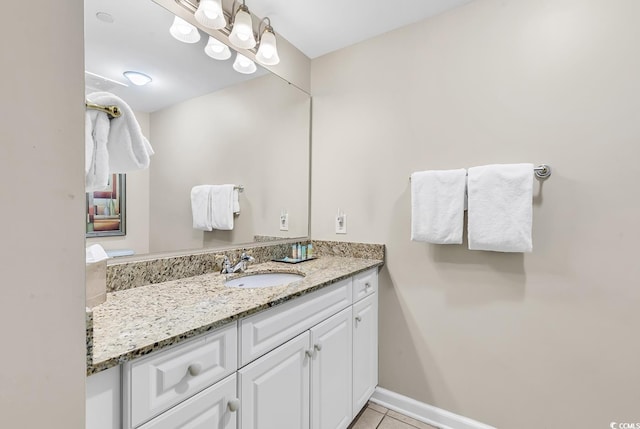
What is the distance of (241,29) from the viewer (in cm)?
150

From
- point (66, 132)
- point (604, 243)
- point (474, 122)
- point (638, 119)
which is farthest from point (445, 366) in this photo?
point (66, 132)

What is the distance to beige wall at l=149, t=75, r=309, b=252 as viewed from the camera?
1.34 metres

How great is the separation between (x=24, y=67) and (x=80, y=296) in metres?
0.29

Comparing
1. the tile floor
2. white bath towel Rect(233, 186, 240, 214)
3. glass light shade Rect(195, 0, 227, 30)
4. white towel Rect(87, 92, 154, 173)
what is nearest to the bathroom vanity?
the tile floor

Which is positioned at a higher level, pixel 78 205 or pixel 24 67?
pixel 24 67

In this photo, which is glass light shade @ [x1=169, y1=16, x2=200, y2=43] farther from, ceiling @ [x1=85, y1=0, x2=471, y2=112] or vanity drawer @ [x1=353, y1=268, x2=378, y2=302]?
vanity drawer @ [x1=353, y1=268, x2=378, y2=302]

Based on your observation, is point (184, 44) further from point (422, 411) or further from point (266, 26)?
point (422, 411)

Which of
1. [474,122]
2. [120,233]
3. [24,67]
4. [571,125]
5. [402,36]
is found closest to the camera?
[24,67]

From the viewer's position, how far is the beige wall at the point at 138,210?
1.22 meters

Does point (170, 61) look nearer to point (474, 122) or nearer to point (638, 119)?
point (474, 122)

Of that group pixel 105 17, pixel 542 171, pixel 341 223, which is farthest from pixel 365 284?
pixel 105 17

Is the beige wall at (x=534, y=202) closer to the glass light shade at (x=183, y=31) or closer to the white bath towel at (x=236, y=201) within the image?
the white bath towel at (x=236, y=201)

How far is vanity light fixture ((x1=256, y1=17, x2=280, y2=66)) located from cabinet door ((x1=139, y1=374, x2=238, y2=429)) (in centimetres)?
161

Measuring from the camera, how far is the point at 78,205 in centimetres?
41
